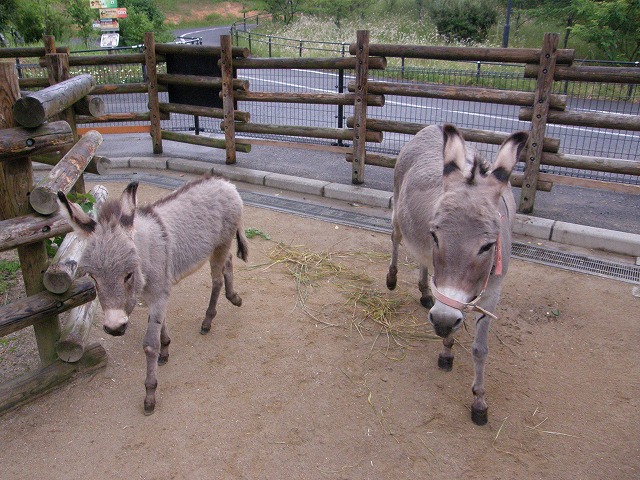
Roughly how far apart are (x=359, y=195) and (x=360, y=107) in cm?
125

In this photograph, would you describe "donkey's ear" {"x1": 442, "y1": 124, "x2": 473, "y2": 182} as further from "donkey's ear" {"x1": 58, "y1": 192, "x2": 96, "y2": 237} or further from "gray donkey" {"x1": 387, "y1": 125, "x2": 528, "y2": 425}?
"donkey's ear" {"x1": 58, "y1": 192, "x2": 96, "y2": 237}

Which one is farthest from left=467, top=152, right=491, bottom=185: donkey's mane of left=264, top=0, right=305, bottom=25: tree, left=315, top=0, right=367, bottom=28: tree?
left=264, top=0, right=305, bottom=25: tree

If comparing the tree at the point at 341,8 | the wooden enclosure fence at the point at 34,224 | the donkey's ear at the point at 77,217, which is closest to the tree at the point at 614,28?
the tree at the point at 341,8

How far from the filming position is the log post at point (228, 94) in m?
8.09

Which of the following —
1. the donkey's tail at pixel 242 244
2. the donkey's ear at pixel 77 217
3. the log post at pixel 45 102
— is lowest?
the donkey's tail at pixel 242 244

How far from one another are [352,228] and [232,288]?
7.24ft

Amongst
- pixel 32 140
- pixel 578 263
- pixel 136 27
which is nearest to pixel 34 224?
pixel 32 140

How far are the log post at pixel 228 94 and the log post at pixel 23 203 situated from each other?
194 inches

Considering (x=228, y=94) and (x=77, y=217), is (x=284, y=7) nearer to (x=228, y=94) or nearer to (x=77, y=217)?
(x=228, y=94)

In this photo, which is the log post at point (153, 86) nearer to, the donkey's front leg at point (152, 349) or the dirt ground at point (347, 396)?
the dirt ground at point (347, 396)

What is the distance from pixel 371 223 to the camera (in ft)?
22.2

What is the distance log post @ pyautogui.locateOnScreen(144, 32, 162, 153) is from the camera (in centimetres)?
863

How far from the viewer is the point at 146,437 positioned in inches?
136

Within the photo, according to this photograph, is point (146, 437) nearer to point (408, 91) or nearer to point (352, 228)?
point (352, 228)
